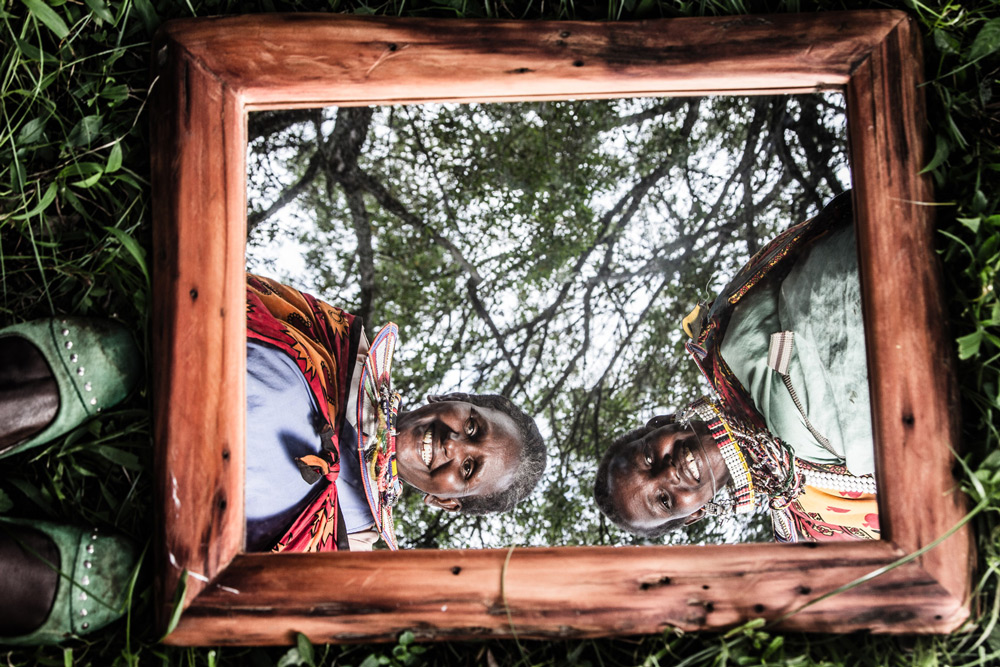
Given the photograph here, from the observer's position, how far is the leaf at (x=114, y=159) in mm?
1220

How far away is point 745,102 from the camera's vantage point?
1209 mm

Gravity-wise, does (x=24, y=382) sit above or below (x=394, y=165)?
below

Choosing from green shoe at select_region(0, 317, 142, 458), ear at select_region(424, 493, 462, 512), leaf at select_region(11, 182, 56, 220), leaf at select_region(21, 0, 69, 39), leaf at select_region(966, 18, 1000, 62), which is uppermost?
leaf at select_region(21, 0, 69, 39)

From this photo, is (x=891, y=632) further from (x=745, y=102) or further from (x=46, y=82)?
(x=46, y=82)

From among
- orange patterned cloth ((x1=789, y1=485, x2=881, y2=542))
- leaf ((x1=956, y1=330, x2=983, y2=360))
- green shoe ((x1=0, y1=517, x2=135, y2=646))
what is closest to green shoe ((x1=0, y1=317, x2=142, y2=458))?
green shoe ((x1=0, y1=517, x2=135, y2=646))

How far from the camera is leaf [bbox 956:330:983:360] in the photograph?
3.72 feet

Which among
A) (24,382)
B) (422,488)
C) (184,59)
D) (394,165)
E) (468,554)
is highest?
(184,59)

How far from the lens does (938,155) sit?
46.3 inches

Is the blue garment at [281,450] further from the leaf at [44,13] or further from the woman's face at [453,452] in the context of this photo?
the leaf at [44,13]

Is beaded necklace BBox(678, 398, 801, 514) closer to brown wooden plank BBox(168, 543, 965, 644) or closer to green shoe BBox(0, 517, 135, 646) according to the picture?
brown wooden plank BBox(168, 543, 965, 644)

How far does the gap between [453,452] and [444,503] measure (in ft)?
0.27

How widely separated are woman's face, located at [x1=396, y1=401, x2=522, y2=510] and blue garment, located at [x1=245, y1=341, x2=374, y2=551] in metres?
0.09

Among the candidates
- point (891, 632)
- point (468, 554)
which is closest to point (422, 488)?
point (468, 554)

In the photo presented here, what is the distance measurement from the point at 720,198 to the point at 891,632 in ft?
2.43
